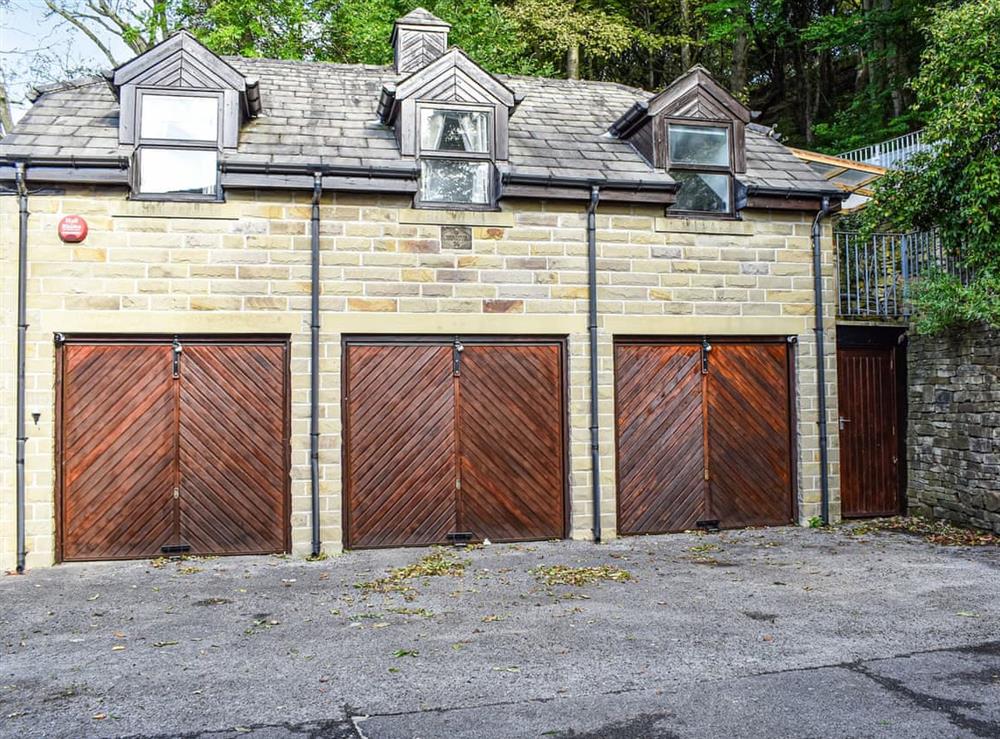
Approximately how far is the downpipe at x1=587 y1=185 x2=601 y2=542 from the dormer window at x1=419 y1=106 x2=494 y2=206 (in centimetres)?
133

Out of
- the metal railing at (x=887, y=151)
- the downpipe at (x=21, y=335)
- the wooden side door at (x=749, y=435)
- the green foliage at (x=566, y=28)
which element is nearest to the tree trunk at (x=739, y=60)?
the metal railing at (x=887, y=151)

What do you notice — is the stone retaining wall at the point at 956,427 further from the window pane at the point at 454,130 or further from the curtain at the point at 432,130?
the curtain at the point at 432,130

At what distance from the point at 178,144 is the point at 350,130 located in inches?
86.0

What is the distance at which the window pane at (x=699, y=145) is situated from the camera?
11.2m

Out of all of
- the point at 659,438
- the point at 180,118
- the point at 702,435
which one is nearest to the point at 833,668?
the point at 659,438

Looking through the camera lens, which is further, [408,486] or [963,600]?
[408,486]

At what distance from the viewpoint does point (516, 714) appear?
484cm

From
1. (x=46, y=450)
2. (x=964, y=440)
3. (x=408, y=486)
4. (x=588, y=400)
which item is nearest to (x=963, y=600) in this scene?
(x=964, y=440)

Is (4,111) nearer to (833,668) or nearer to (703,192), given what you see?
(703,192)

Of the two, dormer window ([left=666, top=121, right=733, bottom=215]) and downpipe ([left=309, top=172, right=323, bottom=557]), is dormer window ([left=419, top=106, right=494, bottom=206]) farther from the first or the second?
dormer window ([left=666, top=121, right=733, bottom=215])

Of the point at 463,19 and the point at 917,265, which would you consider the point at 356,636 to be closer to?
the point at 917,265

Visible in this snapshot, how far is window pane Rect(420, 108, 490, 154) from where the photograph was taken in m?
10.5

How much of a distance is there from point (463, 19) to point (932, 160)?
12617mm

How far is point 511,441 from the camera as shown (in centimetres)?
1038
